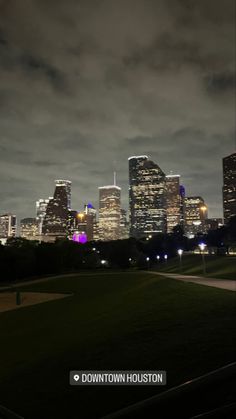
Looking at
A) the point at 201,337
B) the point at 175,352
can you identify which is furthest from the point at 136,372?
the point at 201,337

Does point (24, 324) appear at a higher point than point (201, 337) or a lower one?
lower

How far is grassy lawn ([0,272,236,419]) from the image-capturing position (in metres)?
6.80

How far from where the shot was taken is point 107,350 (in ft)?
31.2

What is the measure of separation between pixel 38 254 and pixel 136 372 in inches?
2494

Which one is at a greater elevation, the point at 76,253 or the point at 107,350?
the point at 76,253

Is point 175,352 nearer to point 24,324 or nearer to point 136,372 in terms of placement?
point 136,372

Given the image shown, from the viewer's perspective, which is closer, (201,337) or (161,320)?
(201,337)

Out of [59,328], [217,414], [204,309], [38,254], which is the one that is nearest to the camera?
[217,414]

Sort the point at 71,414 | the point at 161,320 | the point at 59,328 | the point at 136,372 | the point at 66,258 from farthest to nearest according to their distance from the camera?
1. the point at 66,258
2. the point at 59,328
3. the point at 161,320
4. the point at 136,372
5. the point at 71,414

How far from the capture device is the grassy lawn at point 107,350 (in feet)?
22.3

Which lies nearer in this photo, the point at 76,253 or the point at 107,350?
the point at 107,350

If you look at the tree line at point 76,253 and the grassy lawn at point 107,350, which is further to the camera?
the tree line at point 76,253

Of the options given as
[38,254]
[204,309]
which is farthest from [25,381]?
[38,254]

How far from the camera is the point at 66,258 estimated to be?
7538 cm
